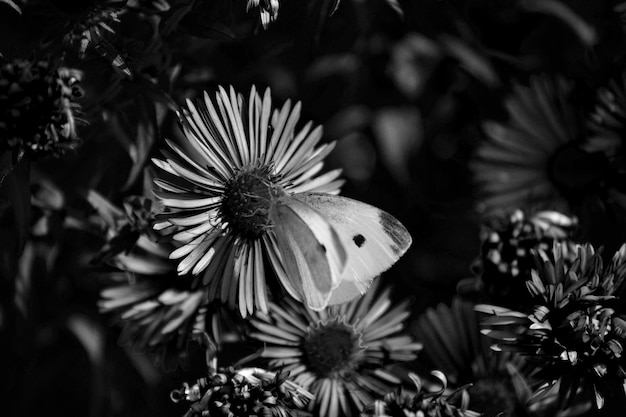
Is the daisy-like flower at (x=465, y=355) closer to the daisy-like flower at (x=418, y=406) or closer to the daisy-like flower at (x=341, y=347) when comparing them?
the daisy-like flower at (x=341, y=347)

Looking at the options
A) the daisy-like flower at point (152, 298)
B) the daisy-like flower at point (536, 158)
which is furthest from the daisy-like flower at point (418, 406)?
the daisy-like flower at point (536, 158)

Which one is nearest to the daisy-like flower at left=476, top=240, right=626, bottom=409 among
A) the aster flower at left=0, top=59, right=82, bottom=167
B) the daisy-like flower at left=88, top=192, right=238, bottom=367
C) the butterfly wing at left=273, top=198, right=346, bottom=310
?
the butterfly wing at left=273, top=198, right=346, bottom=310

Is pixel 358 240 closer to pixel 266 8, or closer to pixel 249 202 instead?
pixel 249 202

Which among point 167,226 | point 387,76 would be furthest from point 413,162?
point 167,226

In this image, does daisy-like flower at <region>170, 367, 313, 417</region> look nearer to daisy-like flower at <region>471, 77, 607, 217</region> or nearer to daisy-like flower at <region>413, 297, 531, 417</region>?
daisy-like flower at <region>413, 297, 531, 417</region>

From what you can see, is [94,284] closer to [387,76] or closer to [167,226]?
[167,226]
